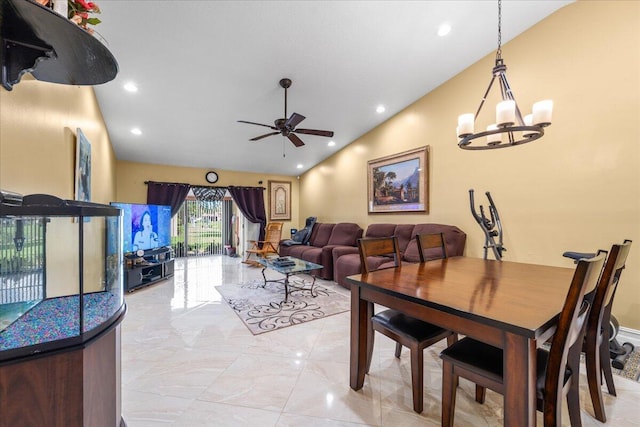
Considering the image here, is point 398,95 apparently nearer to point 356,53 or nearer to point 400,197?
point 356,53

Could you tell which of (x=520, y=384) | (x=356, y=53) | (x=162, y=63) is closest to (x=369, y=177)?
(x=356, y=53)

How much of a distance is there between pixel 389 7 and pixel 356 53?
0.63m

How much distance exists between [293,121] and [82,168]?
2261mm

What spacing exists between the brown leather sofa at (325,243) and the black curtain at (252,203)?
1051mm

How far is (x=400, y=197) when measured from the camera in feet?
15.1

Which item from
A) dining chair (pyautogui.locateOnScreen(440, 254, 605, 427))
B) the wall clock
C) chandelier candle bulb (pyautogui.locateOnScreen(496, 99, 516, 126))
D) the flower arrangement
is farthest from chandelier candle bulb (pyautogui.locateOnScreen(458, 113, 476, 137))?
the wall clock

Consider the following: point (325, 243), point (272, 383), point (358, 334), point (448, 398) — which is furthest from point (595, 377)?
point (325, 243)

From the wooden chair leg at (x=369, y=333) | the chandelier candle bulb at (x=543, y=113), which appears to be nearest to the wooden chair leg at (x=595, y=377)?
the wooden chair leg at (x=369, y=333)

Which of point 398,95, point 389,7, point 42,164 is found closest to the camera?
point 42,164

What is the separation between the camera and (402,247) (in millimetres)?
4195

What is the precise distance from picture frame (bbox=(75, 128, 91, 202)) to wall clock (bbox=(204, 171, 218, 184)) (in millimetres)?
3485

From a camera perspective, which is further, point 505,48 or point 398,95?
point 398,95

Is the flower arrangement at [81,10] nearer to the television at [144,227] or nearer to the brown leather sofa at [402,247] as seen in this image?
the brown leather sofa at [402,247]

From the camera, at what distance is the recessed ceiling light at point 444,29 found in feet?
9.21
